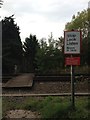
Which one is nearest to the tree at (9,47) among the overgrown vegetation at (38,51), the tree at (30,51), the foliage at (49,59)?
the overgrown vegetation at (38,51)

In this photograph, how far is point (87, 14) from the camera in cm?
6900

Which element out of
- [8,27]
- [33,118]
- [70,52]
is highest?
[8,27]

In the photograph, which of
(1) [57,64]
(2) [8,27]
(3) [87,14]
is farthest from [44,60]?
(3) [87,14]

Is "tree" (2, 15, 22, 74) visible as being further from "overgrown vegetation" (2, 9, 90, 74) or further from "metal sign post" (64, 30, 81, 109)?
"metal sign post" (64, 30, 81, 109)

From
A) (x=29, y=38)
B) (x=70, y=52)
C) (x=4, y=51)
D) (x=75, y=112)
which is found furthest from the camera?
(x=29, y=38)

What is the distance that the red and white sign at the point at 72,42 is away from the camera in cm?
1051

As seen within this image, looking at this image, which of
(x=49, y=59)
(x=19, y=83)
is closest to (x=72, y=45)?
(x=19, y=83)

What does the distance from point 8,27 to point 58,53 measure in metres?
13.5

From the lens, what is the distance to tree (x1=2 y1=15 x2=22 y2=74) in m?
50.1

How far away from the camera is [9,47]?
171ft

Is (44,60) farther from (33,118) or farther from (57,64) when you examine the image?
(33,118)

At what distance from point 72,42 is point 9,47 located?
4210 cm

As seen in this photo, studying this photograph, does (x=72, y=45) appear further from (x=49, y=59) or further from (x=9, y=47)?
(x=9, y=47)

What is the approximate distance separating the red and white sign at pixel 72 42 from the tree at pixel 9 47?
126ft
